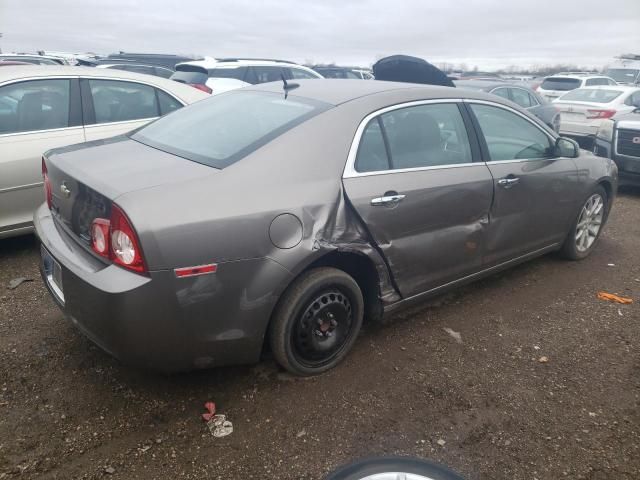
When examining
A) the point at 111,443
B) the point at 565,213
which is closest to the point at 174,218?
the point at 111,443

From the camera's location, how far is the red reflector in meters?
2.11

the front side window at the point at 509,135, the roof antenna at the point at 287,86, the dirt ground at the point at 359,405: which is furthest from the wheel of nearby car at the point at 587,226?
the roof antenna at the point at 287,86

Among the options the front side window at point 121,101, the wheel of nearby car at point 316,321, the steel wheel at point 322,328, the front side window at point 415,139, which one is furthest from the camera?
the front side window at point 121,101

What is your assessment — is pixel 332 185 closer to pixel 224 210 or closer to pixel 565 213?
Answer: pixel 224 210

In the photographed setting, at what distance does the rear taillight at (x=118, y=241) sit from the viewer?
207 cm

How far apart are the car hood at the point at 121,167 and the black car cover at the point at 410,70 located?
3849mm

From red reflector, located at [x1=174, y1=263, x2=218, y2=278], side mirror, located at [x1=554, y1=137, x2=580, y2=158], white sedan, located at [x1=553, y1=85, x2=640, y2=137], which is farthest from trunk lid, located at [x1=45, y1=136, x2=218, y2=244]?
white sedan, located at [x1=553, y1=85, x2=640, y2=137]

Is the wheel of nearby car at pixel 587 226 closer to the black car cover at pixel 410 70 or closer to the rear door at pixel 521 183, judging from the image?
the rear door at pixel 521 183

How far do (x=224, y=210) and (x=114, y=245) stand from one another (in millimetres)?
495

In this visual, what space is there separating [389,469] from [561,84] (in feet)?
51.1

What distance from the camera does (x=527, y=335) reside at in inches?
131

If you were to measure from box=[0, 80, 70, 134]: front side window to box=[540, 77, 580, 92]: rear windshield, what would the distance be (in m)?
14.2

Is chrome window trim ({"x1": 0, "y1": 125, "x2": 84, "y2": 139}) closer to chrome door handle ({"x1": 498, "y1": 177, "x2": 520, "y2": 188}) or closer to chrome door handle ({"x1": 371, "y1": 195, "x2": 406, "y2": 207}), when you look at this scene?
chrome door handle ({"x1": 371, "y1": 195, "x2": 406, "y2": 207})

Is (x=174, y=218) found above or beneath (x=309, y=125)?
beneath
